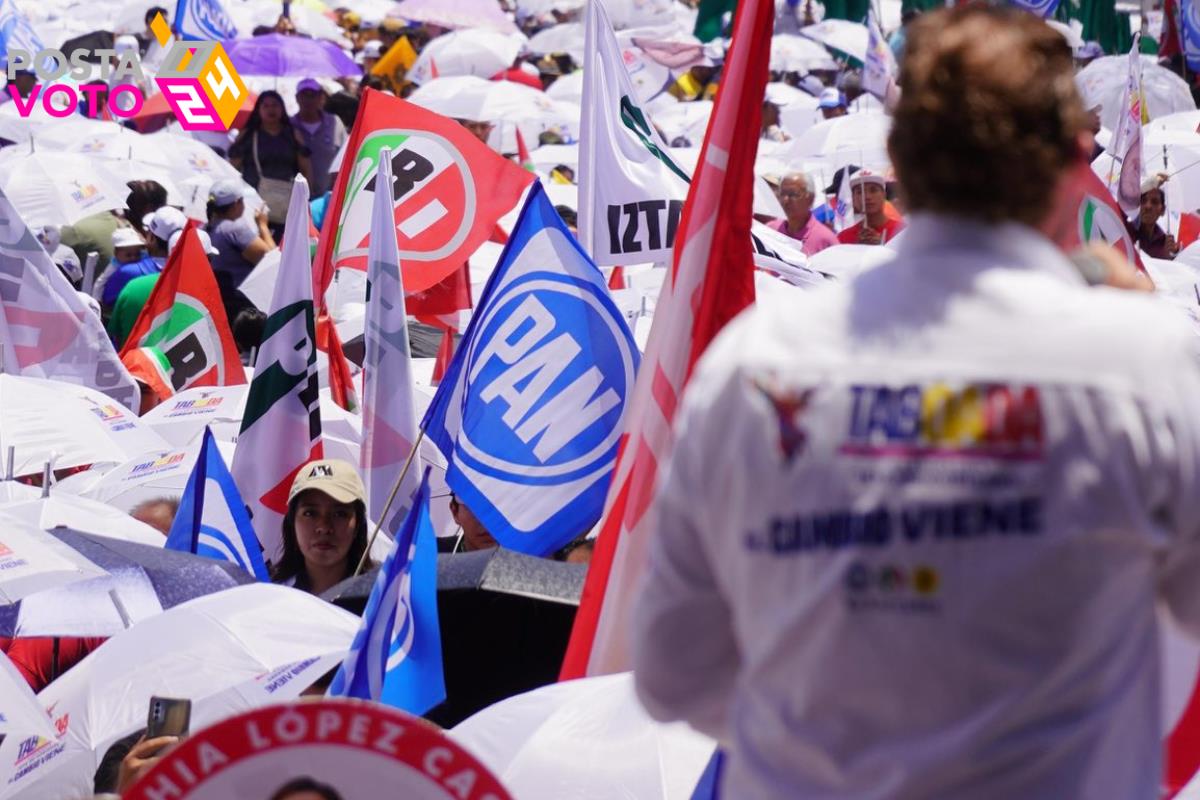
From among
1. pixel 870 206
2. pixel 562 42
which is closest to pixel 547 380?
pixel 870 206

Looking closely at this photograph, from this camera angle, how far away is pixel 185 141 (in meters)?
16.5

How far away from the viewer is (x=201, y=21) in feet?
68.9

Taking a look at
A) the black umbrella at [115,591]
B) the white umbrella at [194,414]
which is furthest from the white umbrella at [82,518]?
the white umbrella at [194,414]

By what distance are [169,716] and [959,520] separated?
2.28 meters

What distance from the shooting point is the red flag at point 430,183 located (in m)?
9.23

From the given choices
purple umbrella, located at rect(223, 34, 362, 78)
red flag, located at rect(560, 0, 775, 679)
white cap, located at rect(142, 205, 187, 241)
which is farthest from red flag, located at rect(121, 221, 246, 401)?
purple umbrella, located at rect(223, 34, 362, 78)

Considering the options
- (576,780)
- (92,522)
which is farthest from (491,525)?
(576,780)

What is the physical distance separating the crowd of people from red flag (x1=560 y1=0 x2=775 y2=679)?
198 cm

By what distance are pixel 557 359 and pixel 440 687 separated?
2104mm

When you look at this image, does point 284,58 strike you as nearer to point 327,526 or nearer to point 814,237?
point 814,237

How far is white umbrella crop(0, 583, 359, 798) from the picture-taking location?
16.2ft

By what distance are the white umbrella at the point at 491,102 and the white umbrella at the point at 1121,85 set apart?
14.0ft

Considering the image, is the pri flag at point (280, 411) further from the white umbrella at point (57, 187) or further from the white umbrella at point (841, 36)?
the white umbrella at point (841, 36)

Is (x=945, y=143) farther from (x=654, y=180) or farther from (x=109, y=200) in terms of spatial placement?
(x=109, y=200)
